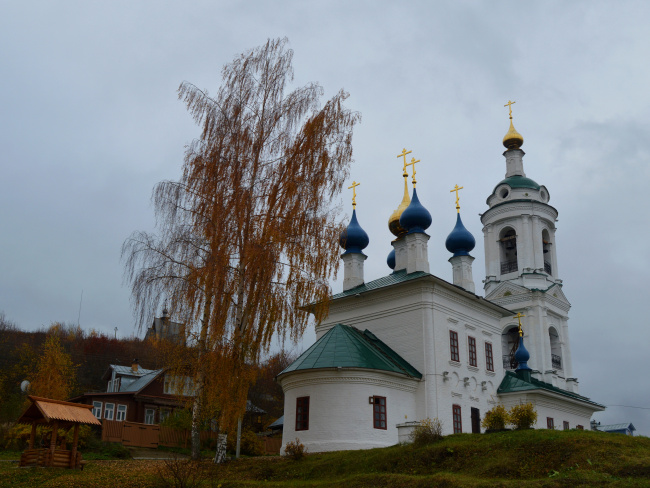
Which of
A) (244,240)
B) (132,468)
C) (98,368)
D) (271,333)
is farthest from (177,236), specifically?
(98,368)

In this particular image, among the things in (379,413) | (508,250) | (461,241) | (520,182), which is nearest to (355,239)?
(461,241)

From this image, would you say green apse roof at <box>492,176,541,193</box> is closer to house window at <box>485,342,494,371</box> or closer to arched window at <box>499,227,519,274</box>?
arched window at <box>499,227,519,274</box>

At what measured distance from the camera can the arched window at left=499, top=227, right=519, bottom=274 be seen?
38156mm

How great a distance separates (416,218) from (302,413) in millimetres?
9557

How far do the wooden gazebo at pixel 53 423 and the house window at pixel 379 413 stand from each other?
8.43m

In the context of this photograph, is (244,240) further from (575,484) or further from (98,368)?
(98,368)

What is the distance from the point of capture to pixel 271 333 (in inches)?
714

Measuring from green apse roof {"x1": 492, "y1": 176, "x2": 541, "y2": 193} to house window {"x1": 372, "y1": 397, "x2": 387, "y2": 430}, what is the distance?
20.6 metres

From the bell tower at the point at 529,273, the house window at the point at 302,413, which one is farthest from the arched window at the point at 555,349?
the house window at the point at 302,413

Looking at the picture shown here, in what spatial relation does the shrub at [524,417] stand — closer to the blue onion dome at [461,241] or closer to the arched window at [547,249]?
the blue onion dome at [461,241]

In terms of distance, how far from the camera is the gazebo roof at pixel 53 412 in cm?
1781

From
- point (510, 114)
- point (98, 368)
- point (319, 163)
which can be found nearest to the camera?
point (319, 163)

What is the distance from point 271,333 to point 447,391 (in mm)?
8807

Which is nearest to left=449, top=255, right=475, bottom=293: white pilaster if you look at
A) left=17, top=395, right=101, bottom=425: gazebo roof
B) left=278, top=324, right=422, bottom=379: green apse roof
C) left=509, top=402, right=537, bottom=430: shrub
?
left=278, top=324, right=422, bottom=379: green apse roof
